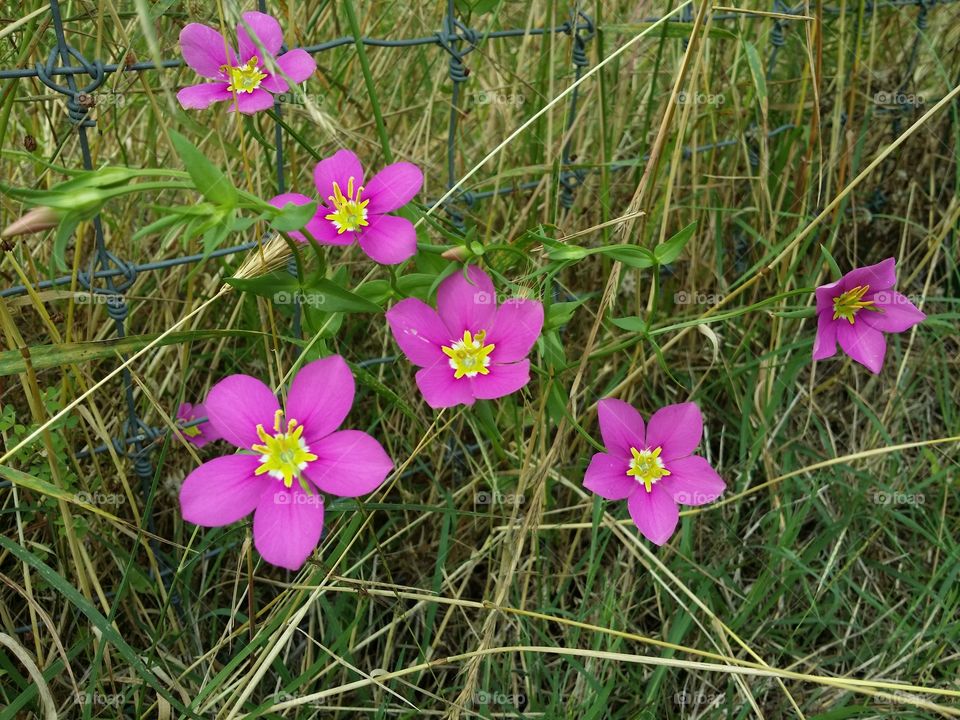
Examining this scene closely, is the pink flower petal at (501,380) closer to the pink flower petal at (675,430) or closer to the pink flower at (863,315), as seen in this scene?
the pink flower petal at (675,430)

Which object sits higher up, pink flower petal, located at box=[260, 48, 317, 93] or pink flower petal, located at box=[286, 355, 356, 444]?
pink flower petal, located at box=[260, 48, 317, 93]

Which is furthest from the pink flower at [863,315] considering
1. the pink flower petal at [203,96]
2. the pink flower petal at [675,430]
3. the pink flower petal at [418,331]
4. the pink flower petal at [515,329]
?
the pink flower petal at [203,96]

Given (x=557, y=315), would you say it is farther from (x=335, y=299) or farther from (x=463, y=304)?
(x=335, y=299)

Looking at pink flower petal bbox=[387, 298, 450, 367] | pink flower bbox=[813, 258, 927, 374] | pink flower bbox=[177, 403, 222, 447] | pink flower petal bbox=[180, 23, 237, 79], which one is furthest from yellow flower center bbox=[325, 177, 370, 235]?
pink flower bbox=[813, 258, 927, 374]

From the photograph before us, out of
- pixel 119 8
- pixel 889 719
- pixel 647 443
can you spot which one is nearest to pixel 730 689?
pixel 889 719

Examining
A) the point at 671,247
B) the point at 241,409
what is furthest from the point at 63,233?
the point at 671,247

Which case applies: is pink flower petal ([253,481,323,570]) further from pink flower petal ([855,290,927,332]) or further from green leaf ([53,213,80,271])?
pink flower petal ([855,290,927,332])
